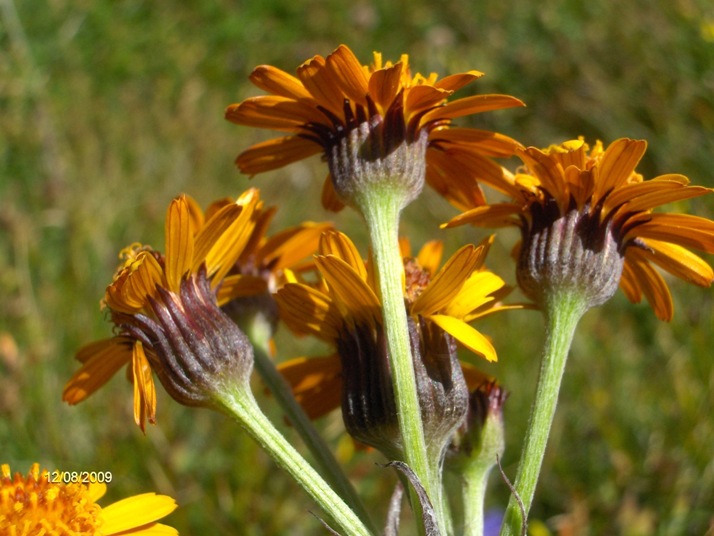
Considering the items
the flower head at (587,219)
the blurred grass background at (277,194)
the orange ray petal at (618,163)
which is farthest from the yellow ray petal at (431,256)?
the blurred grass background at (277,194)

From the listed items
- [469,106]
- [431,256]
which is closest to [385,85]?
[469,106]

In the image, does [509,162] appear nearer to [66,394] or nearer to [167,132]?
[167,132]

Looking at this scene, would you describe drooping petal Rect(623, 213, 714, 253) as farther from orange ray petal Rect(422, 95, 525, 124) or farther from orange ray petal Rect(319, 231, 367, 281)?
orange ray petal Rect(319, 231, 367, 281)

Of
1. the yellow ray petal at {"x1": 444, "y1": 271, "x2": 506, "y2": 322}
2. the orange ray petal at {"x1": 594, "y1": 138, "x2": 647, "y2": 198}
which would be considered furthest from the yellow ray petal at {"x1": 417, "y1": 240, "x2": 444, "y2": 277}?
the orange ray petal at {"x1": 594, "y1": 138, "x2": 647, "y2": 198}

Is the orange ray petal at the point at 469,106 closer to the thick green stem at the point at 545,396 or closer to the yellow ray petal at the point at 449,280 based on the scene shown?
the yellow ray petal at the point at 449,280

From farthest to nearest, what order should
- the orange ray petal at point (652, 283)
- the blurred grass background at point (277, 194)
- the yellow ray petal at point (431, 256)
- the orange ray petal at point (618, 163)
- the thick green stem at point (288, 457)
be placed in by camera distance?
the blurred grass background at point (277, 194) → the yellow ray petal at point (431, 256) → the orange ray petal at point (652, 283) → the orange ray petal at point (618, 163) → the thick green stem at point (288, 457)

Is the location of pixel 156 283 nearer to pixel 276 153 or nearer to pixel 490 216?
pixel 276 153
